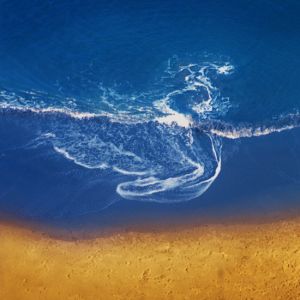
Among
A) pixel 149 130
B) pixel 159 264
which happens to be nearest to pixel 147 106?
pixel 149 130

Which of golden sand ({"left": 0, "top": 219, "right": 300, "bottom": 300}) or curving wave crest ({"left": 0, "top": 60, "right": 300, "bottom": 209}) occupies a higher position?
curving wave crest ({"left": 0, "top": 60, "right": 300, "bottom": 209})

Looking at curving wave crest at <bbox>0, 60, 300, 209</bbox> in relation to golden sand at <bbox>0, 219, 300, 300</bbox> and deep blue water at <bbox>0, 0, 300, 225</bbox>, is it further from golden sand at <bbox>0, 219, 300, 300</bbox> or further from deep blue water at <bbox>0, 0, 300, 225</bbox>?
golden sand at <bbox>0, 219, 300, 300</bbox>

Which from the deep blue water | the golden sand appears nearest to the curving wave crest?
the deep blue water

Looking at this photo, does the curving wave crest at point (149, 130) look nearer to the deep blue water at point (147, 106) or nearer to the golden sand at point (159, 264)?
the deep blue water at point (147, 106)

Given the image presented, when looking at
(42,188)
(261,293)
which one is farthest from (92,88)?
(261,293)

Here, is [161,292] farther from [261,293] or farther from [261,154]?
[261,154]

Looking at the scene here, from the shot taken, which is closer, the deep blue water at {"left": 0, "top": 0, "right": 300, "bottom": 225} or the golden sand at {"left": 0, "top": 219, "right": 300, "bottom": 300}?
the golden sand at {"left": 0, "top": 219, "right": 300, "bottom": 300}
